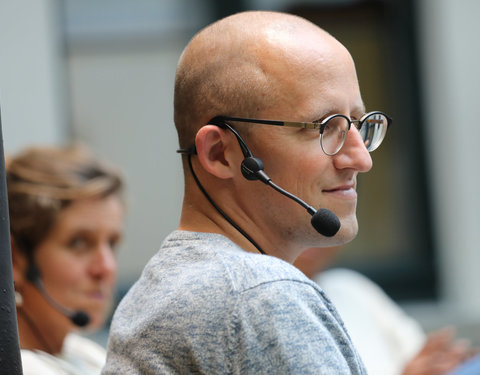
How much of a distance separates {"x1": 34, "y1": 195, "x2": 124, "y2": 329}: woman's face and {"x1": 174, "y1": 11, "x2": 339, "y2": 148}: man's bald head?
791 mm

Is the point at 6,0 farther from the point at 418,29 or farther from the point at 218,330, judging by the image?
the point at 218,330

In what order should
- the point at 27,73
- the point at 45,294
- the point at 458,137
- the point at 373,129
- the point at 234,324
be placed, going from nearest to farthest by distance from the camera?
the point at 234,324
the point at 373,129
the point at 45,294
the point at 27,73
the point at 458,137

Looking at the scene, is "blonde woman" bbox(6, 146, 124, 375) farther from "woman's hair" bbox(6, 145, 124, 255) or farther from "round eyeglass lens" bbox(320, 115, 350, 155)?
"round eyeglass lens" bbox(320, 115, 350, 155)

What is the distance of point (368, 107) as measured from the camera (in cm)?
389

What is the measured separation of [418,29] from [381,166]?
2.27 feet

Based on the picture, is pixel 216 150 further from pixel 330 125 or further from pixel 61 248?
pixel 61 248

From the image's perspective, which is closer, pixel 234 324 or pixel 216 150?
pixel 234 324

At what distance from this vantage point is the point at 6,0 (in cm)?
323

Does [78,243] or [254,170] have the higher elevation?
[254,170]

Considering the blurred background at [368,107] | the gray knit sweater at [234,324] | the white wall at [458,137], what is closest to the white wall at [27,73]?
the blurred background at [368,107]

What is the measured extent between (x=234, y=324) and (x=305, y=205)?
0.19m

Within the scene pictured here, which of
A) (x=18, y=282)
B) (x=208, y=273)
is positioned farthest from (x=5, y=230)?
(x=18, y=282)

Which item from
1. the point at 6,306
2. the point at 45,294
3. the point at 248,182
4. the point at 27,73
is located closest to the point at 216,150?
the point at 248,182

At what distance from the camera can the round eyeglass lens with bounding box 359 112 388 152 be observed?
1.06 meters
